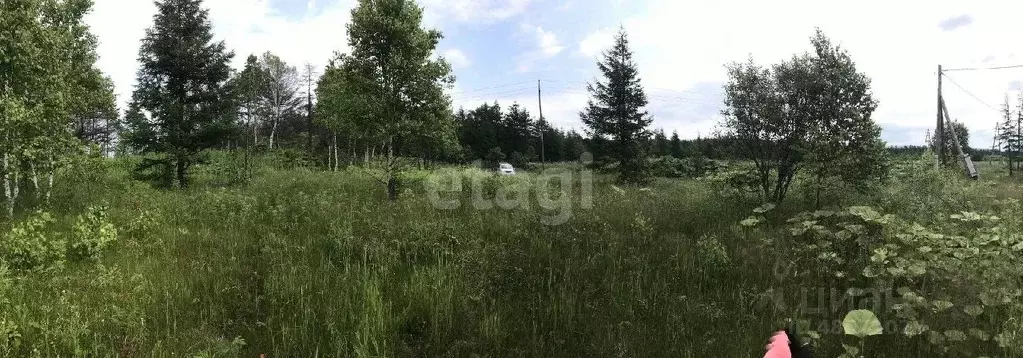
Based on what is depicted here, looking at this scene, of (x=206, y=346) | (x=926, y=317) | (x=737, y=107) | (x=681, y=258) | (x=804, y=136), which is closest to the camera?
(x=206, y=346)

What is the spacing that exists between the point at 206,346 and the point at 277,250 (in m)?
2.62

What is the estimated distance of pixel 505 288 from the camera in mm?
5965

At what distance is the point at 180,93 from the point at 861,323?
22.2 meters

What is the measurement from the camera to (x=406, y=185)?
17.4m

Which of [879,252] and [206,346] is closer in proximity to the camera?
[206,346]

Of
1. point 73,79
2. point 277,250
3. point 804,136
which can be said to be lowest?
point 277,250

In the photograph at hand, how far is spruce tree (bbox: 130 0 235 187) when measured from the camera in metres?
18.5

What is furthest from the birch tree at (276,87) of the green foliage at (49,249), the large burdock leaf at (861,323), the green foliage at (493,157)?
the large burdock leaf at (861,323)

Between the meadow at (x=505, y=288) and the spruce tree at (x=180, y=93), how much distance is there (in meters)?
11.2

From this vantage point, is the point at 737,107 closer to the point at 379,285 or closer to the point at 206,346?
the point at 379,285

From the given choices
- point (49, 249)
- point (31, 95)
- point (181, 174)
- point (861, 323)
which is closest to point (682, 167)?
point (181, 174)

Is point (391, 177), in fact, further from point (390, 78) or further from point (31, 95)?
point (31, 95)

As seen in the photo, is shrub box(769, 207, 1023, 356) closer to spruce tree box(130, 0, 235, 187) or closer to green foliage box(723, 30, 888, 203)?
green foliage box(723, 30, 888, 203)

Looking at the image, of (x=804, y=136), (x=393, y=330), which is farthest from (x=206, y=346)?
(x=804, y=136)
